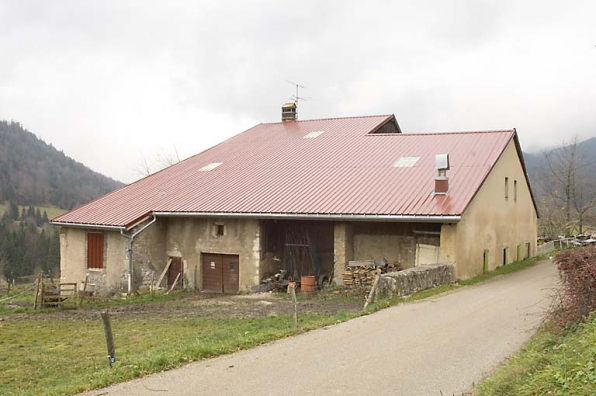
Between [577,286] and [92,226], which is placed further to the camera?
[92,226]

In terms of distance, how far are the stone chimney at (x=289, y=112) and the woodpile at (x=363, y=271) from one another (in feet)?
52.4

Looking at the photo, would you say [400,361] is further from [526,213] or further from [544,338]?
[526,213]

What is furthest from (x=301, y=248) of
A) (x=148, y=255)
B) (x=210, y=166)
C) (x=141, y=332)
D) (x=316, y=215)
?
(x=141, y=332)

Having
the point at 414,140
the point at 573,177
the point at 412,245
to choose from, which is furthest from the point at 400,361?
the point at 573,177

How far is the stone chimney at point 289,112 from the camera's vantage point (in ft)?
107

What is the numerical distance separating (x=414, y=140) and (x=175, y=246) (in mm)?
11366

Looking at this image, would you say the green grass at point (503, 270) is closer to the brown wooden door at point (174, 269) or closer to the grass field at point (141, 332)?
the grass field at point (141, 332)

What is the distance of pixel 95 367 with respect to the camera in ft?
31.8

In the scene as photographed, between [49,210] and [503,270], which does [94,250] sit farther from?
[49,210]

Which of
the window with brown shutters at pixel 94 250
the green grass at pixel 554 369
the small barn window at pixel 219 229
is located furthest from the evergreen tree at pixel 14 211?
the green grass at pixel 554 369

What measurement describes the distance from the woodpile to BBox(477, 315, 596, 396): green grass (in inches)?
404

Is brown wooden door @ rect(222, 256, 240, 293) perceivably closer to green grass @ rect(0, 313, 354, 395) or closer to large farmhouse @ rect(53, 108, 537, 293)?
large farmhouse @ rect(53, 108, 537, 293)

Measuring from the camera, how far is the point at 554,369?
5.58m

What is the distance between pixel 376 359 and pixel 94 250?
671 inches
